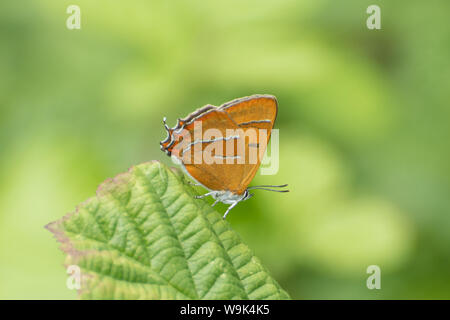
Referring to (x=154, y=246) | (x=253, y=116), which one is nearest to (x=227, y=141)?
(x=253, y=116)

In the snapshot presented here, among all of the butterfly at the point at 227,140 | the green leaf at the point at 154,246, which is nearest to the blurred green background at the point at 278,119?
the butterfly at the point at 227,140

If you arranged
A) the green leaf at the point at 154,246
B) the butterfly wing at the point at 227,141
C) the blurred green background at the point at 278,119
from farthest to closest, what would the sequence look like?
the blurred green background at the point at 278,119 < the butterfly wing at the point at 227,141 < the green leaf at the point at 154,246

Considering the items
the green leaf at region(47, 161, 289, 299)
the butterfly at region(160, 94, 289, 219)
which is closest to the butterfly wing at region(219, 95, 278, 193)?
the butterfly at region(160, 94, 289, 219)

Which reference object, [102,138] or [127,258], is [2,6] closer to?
[102,138]

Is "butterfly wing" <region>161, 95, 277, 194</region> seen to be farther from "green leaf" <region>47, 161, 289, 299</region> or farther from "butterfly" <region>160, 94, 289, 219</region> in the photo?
"green leaf" <region>47, 161, 289, 299</region>

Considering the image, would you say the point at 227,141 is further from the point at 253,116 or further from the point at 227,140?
the point at 253,116

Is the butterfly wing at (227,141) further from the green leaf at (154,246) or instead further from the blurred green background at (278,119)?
the blurred green background at (278,119)
